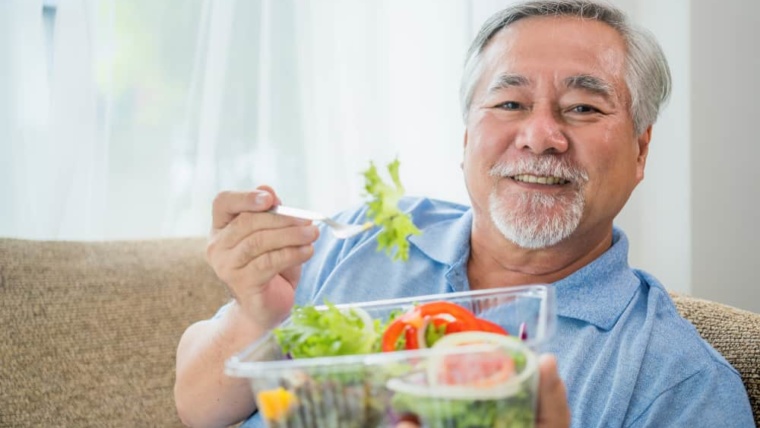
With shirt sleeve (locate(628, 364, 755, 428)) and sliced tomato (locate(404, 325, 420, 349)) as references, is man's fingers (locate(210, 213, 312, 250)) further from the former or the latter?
shirt sleeve (locate(628, 364, 755, 428))

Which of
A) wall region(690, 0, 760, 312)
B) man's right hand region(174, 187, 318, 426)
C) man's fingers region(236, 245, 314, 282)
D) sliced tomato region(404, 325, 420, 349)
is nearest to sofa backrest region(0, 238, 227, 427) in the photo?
man's right hand region(174, 187, 318, 426)

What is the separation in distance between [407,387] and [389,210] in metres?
0.34

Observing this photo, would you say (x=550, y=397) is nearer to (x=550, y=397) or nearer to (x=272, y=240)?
(x=550, y=397)

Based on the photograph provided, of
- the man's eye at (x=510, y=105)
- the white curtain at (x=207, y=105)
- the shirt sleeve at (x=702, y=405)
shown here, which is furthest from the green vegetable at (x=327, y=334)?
the white curtain at (x=207, y=105)

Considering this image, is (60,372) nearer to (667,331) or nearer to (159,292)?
(159,292)

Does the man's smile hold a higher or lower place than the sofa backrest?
higher

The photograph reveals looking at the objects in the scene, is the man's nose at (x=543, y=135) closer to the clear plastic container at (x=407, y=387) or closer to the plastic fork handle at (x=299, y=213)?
the plastic fork handle at (x=299, y=213)

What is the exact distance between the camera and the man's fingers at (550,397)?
865mm

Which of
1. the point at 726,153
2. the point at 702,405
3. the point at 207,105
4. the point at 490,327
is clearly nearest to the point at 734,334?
the point at 702,405

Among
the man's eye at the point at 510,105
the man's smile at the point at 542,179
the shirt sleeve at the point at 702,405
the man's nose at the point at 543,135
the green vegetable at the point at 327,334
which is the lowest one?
the shirt sleeve at the point at 702,405

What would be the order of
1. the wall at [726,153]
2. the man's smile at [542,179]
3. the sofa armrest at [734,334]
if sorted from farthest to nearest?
the wall at [726,153] → the man's smile at [542,179] → the sofa armrest at [734,334]

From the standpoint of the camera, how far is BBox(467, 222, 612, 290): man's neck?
1593 millimetres

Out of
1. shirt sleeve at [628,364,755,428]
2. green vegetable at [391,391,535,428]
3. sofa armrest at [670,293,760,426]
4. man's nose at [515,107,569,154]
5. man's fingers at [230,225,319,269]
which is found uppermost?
man's nose at [515,107,569,154]

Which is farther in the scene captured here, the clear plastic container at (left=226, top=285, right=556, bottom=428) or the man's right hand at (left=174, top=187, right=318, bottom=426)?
the man's right hand at (left=174, top=187, right=318, bottom=426)
